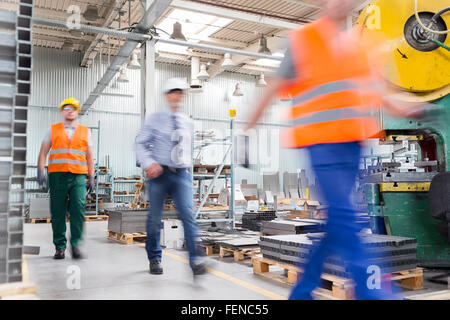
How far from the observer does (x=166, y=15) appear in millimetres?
13875

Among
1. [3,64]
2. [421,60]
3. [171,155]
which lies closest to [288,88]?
[171,155]

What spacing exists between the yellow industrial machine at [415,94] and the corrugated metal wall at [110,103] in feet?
35.4

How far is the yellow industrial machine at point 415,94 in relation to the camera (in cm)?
412

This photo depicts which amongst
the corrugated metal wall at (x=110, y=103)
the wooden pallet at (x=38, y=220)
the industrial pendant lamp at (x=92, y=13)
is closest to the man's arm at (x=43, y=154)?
the wooden pallet at (x=38, y=220)

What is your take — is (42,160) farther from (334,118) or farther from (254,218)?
(254,218)

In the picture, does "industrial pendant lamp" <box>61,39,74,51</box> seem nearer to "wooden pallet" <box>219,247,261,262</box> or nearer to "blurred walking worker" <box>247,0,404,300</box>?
"wooden pallet" <box>219,247,261,262</box>

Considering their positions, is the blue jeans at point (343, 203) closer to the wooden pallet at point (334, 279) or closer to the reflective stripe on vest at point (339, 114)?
the reflective stripe on vest at point (339, 114)

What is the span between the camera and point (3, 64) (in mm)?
2988

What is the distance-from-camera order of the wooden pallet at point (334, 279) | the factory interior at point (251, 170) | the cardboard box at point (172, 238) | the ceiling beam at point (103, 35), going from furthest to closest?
the ceiling beam at point (103, 35) < the cardboard box at point (172, 238) < the wooden pallet at point (334, 279) < the factory interior at point (251, 170)

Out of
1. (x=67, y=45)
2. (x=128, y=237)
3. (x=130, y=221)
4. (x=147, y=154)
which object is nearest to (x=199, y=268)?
(x=147, y=154)

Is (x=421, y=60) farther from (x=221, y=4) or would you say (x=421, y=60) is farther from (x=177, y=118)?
(x=221, y=4)

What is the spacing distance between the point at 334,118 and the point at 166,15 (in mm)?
13043

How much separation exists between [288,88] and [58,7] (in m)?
13.5
